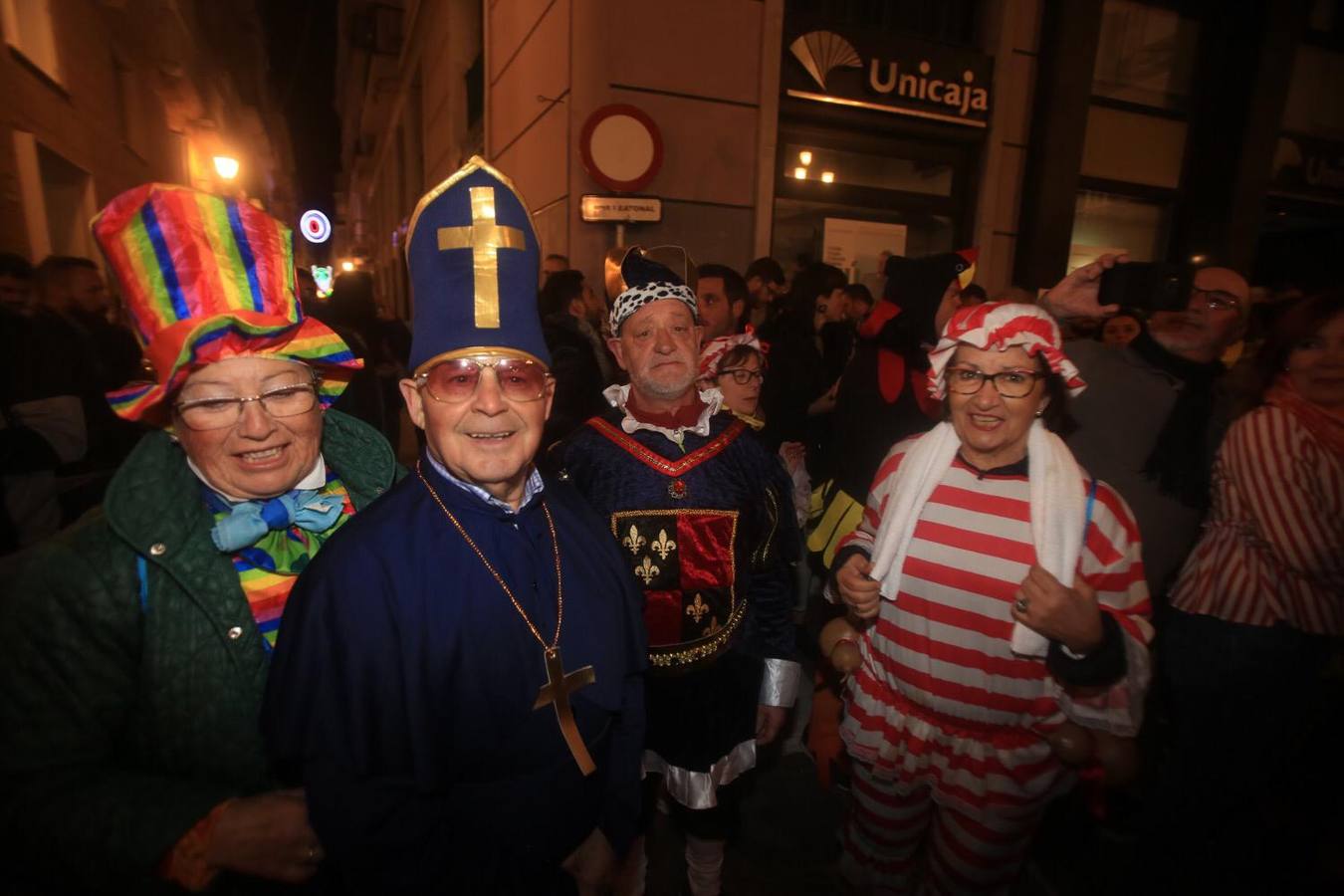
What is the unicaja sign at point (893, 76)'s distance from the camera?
6922mm

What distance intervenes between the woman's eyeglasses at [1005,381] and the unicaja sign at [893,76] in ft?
20.7

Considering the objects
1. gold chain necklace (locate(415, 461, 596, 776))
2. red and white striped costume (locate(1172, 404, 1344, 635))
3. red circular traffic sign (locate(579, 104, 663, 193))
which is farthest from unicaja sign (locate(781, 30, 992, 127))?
gold chain necklace (locate(415, 461, 596, 776))

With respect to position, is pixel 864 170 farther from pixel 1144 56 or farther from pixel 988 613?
pixel 988 613

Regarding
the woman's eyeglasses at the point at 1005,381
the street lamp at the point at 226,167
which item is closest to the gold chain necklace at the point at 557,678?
the woman's eyeglasses at the point at 1005,381

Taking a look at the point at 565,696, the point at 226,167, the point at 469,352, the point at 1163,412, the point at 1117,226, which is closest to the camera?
the point at 469,352

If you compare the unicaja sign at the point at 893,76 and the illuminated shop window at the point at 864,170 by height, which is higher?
the unicaja sign at the point at 893,76

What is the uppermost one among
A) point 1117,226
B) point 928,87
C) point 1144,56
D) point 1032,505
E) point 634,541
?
point 1144,56

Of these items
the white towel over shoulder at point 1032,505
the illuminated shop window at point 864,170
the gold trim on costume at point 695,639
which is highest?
the illuminated shop window at point 864,170

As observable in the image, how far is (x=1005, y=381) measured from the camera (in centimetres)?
182

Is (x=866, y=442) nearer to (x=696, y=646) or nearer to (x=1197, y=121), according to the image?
(x=696, y=646)

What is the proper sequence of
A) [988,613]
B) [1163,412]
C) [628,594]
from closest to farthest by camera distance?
1. [628,594]
2. [988,613]
3. [1163,412]

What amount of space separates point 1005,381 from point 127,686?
2.25m

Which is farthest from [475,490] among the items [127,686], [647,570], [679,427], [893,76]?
[893,76]

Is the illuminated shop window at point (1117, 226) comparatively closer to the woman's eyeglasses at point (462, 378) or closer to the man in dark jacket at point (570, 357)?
the man in dark jacket at point (570, 357)
